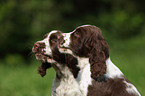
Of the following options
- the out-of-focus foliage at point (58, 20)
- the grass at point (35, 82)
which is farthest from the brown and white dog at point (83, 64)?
the out-of-focus foliage at point (58, 20)

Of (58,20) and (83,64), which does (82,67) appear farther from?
(58,20)

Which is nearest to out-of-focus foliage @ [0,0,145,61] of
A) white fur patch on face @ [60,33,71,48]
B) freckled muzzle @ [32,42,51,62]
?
freckled muzzle @ [32,42,51,62]

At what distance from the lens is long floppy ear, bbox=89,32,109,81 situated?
430cm

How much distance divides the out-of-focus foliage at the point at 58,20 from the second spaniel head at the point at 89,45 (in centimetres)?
1099

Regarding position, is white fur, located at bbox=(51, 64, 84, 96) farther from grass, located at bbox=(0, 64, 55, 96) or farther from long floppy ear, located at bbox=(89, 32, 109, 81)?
grass, located at bbox=(0, 64, 55, 96)

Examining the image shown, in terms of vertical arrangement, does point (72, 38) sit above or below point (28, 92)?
above

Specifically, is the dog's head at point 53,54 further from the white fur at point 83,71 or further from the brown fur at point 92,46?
the brown fur at point 92,46

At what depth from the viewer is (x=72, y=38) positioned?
177 inches

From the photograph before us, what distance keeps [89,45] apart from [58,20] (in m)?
13.8

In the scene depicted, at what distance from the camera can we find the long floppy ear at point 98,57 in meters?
4.30

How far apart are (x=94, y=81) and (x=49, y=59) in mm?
805

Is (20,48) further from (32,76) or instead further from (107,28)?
(32,76)

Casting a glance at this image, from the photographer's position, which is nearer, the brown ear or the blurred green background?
the brown ear

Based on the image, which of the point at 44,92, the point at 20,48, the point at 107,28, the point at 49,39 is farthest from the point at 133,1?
the point at 49,39
